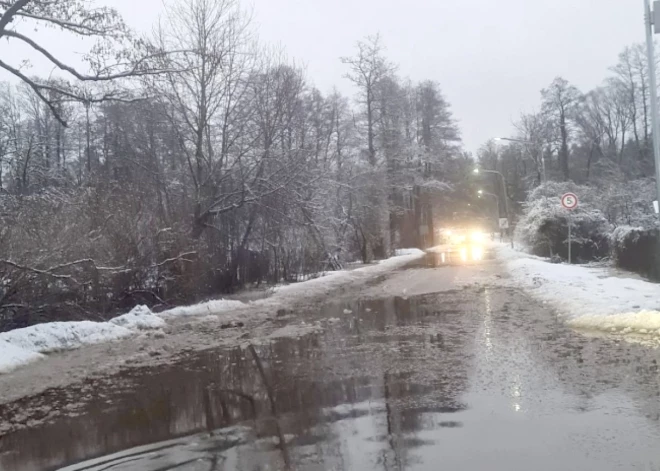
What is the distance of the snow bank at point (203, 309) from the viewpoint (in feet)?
56.3

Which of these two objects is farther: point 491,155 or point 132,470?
point 491,155

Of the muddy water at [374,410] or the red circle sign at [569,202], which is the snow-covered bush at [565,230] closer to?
the red circle sign at [569,202]

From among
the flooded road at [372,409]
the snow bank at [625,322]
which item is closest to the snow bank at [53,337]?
the flooded road at [372,409]

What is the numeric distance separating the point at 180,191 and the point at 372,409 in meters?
19.7

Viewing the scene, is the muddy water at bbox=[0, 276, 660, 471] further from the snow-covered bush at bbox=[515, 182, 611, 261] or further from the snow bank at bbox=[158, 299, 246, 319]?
the snow-covered bush at bbox=[515, 182, 611, 261]

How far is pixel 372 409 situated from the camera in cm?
715

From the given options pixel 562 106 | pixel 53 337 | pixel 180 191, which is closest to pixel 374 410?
pixel 53 337

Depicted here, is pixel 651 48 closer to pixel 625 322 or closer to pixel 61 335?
pixel 625 322

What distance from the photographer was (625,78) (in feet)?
199

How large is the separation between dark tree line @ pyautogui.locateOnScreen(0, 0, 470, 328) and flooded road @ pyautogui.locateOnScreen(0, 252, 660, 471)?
6152mm

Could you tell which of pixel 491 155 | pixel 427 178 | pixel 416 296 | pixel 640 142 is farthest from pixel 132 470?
pixel 491 155

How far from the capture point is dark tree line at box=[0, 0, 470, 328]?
47.2 feet

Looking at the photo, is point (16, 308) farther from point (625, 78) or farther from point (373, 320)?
point (625, 78)

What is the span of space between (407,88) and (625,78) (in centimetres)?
2127
